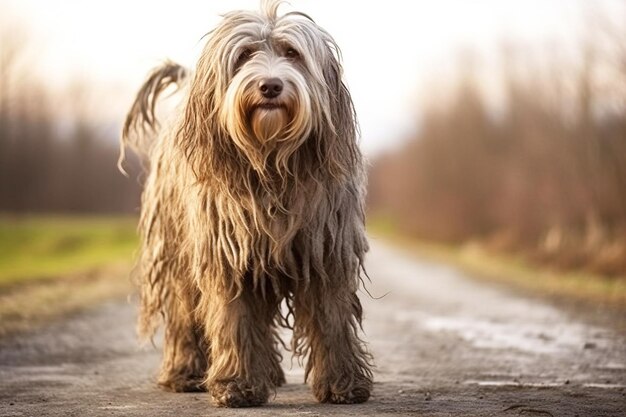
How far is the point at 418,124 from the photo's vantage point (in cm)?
3997

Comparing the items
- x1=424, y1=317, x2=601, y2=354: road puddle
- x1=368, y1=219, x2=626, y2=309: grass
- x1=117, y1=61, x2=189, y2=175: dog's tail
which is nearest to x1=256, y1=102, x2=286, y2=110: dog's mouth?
x1=117, y1=61, x2=189, y2=175: dog's tail

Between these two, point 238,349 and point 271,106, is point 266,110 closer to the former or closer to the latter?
point 271,106

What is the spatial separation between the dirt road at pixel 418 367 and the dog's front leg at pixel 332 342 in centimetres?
14

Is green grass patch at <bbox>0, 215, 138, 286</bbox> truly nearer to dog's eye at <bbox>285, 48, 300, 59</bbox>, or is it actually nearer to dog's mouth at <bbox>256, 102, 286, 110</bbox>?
dog's eye at <bbox>285, 48, 300, 59</bbox>

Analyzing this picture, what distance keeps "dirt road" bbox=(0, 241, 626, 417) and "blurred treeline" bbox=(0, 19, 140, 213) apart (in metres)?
44.0

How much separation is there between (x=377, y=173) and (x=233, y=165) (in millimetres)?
46759

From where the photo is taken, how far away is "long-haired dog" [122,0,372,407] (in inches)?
229

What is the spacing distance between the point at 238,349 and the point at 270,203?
37.3 inches

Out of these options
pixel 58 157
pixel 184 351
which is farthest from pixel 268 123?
pixel 58 157

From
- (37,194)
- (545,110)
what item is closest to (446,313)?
(545,110)

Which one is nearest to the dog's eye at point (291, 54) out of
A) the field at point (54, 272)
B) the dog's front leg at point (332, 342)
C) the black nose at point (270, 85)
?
Answer: the black nose at point (270, 85)

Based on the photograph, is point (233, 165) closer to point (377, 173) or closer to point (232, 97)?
point (232, 97)

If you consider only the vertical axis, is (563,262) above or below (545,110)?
below

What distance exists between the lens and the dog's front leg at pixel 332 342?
6.32 meters
